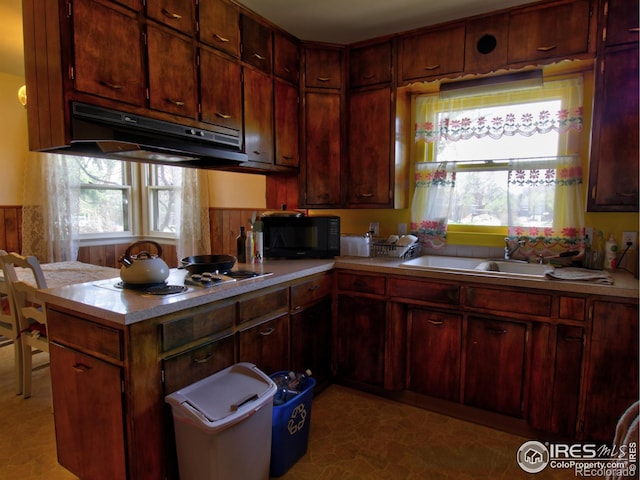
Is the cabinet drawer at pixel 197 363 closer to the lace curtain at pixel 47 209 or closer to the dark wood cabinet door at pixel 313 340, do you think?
the dark wood cabinet door at pixel 313 340

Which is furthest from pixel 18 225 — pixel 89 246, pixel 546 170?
pixel 546 170

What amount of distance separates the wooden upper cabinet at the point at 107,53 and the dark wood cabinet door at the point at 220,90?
39 centimetres

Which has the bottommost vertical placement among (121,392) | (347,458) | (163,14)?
(347,458)

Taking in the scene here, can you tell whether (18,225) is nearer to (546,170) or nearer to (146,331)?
(146,331)

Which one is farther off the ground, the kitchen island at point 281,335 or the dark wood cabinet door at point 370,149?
the dark wood cabinet door at point 370,149

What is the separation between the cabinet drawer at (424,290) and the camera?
2.24 m

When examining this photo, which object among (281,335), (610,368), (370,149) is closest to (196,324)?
(281,335)

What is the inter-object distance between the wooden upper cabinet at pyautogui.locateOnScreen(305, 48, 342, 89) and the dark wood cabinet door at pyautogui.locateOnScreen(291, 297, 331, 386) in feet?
5.29

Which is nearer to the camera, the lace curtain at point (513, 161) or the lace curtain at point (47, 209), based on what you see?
the lace curtain at point (513, 161)

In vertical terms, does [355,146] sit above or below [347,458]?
above

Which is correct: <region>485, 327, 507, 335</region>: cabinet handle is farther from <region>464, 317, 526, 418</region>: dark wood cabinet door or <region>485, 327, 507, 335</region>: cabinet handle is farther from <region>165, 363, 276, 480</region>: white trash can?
<region>165, 363, 276, 480</region>: white trash can

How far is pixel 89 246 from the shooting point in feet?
14.5

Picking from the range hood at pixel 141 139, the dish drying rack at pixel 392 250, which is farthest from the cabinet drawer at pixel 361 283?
the range hood at pixel 141 139

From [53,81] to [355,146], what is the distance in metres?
1.90
